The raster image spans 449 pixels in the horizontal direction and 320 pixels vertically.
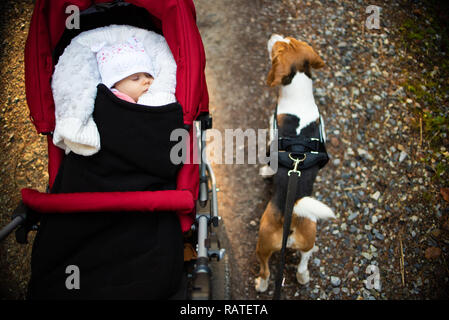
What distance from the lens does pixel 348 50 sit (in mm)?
3318

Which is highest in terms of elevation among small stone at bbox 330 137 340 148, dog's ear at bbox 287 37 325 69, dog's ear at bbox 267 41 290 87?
dog's ear at bbox 287 37 325 69

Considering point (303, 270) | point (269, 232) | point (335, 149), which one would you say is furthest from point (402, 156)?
point (269, 232)

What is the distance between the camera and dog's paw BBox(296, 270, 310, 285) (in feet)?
7.86

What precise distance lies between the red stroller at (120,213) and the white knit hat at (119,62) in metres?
0.21

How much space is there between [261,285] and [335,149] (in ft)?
4.90

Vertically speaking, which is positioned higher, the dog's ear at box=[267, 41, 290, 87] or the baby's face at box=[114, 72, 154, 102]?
the dog's ear at box=[267, 41, 290, 87]

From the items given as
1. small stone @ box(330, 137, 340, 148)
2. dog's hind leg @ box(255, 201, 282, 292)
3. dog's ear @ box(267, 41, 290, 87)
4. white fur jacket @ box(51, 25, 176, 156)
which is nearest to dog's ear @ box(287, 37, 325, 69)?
dog's ear @ box(267, 41, 290, 87)

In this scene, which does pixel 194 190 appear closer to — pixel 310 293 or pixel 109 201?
pixel 109 201

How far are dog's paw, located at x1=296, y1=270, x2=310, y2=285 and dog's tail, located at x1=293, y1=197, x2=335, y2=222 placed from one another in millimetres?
677

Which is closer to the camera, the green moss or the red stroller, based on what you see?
the red stroller

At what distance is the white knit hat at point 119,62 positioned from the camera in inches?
70.1

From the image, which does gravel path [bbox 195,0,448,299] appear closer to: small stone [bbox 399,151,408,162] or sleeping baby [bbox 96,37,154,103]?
small stone [bbox 399,151,408,162]

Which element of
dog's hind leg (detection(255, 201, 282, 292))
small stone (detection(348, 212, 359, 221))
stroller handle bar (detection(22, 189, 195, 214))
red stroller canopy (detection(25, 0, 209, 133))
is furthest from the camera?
small stone (detection(348, 212, 359, 221))
